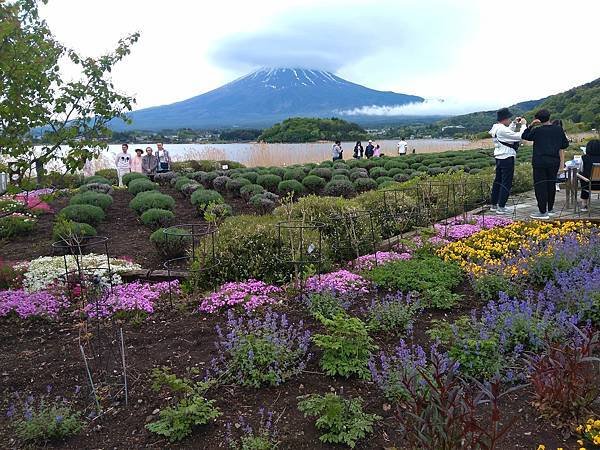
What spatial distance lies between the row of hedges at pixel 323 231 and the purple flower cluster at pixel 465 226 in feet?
1.82

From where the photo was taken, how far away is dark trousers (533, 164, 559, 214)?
8.34m

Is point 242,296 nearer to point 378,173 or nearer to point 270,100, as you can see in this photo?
point 378,173

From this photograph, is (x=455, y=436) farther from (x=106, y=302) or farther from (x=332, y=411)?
(x=106, y=302)

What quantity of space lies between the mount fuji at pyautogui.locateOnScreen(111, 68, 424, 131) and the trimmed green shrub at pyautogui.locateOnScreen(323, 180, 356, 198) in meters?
132

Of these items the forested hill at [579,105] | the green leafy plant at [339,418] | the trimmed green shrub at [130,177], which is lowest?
the green leafy plant at [339,418]

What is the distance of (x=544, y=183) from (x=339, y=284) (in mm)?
4929

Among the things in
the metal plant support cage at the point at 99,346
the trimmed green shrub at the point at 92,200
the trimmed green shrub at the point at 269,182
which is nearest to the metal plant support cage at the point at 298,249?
the metal plant support cage at the point at 99,346

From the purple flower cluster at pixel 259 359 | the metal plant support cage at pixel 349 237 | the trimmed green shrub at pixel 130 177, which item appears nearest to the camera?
the purple flower cluster at pixel 259 359

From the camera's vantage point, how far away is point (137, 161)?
17.5 meters

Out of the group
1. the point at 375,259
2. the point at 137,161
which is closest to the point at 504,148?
the point at 375,259

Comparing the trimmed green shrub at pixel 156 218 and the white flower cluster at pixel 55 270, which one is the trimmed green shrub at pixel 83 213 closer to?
the trimmed green shrub at pixel 156 218

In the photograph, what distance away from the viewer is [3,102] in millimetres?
4184

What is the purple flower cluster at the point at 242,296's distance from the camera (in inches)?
196

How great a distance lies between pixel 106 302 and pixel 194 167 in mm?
15783
